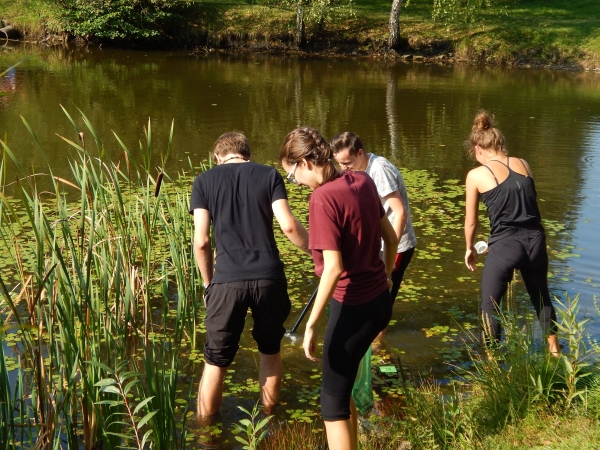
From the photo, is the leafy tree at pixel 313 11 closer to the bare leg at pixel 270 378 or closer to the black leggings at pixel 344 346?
the bare leg at pixel 270 378

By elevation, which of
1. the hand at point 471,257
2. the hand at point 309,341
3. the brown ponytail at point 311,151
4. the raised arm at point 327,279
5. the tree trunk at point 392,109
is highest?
the brown ponytail at point 311,151

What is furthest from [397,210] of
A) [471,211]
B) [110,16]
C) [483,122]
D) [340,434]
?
[110,16]

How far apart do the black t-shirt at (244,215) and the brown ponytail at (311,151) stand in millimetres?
505

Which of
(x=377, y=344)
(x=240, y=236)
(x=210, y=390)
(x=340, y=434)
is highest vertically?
(x=240, y=236)

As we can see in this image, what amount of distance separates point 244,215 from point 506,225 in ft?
5.33

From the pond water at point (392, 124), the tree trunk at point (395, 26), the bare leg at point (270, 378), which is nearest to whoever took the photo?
the bare leg at point (270, 378)

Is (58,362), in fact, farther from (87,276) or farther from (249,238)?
(249,238)

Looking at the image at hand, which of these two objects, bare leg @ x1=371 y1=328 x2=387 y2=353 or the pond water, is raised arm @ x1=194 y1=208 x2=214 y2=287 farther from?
bare leg @ x1=371 y1=328 x2=387 y2=353

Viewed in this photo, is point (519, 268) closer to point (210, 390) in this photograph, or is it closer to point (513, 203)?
point (513, 203)

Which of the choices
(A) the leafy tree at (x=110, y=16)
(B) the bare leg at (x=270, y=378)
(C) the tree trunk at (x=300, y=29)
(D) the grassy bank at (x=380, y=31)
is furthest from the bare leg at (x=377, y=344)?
(A) the leafy tree at (x=110, y=16)

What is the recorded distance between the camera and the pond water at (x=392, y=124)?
20.7ft

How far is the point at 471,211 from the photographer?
4859 millimetres

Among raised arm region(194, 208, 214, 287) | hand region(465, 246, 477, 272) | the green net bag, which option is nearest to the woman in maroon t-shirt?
the green net bag

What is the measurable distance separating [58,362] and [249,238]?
3.58 feet
